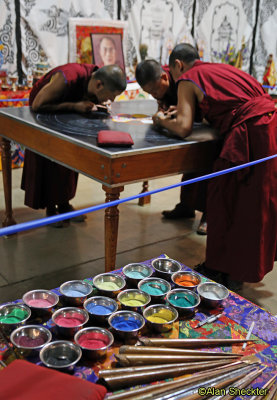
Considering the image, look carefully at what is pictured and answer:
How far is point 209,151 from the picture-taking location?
2809mm

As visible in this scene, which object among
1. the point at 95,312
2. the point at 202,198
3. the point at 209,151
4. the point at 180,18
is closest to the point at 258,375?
the point at 95,312

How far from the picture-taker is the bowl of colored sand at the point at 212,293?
1.63m

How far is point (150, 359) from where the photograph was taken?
1.31 meters

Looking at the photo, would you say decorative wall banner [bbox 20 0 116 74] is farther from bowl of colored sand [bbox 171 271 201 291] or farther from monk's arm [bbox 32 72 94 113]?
bowl of colored sand [bbox 171 271 201 291]

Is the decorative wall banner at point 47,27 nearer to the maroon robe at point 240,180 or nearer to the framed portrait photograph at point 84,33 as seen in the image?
the framed portrait photograph at point 84,33

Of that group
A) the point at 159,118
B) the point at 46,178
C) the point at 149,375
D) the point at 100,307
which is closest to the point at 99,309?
the point at 100,307

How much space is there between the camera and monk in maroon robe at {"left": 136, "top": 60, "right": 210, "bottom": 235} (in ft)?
9.46

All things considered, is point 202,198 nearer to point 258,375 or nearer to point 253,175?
point 253,175

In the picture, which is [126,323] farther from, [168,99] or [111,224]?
[168,99]

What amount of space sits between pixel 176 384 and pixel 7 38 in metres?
4.54

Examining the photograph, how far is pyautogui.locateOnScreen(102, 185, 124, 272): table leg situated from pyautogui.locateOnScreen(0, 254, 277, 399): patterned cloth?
0.73 metres

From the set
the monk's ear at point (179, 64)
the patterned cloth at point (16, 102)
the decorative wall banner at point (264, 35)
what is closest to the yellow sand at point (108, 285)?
the monk's ear at point (179, 64)

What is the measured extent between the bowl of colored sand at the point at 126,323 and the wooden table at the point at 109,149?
3.10 ft

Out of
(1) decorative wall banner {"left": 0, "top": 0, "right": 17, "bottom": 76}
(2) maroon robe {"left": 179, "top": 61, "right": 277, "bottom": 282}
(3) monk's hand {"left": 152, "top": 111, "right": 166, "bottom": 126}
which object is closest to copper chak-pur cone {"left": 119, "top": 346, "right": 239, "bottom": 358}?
(2) maroon robe {"left": 179, "top": 61, "right": 277, "bottom": 282}
